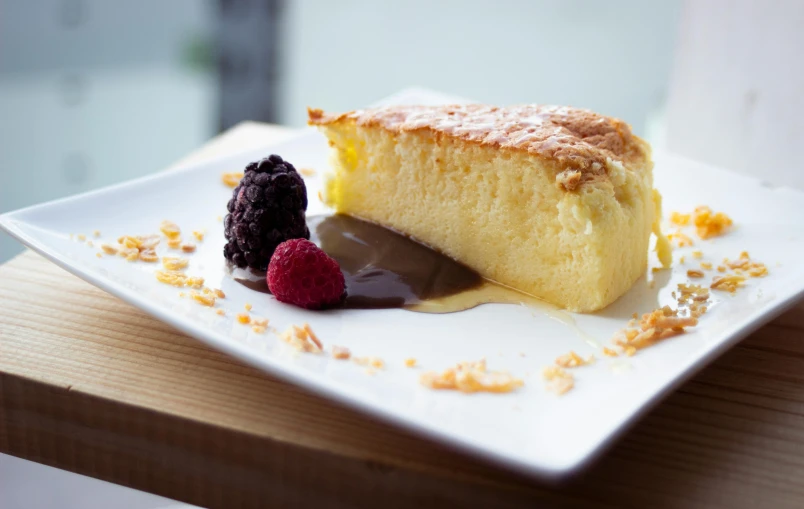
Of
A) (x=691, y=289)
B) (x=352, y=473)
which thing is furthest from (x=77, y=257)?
(x=691, y=289)

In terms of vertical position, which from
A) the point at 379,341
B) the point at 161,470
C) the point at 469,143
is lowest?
the point at 161,470

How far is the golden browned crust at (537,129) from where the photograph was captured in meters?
1.71

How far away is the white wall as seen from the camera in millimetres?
4641

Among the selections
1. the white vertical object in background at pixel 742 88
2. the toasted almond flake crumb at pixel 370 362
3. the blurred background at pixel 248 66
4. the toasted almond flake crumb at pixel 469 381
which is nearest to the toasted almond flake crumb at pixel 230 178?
the toasted almond flake crumb at pixel 370 362

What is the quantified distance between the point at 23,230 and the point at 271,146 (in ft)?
3.02

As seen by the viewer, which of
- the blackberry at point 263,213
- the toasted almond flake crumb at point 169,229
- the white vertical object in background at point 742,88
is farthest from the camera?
the white vertical object in background at point 742,88

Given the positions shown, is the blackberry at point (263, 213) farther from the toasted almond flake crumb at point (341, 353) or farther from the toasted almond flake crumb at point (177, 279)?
the toasted almond flake crumb at point (341, 353)

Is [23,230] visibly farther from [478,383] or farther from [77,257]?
[478,383]

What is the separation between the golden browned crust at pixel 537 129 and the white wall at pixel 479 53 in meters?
2.82

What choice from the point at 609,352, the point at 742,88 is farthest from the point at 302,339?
the point at 742,88

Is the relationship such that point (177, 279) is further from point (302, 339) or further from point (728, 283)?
point (728, 283)

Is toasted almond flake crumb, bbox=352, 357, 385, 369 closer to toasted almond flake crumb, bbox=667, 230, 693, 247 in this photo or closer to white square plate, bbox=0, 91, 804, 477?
white square plate, bbox=0, 91, 804, 477

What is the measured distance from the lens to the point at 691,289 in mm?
1734

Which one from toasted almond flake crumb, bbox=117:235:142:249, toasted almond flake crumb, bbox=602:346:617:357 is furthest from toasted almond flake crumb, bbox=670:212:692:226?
toasted almond flake crumb, bbox=117:235:142:249
